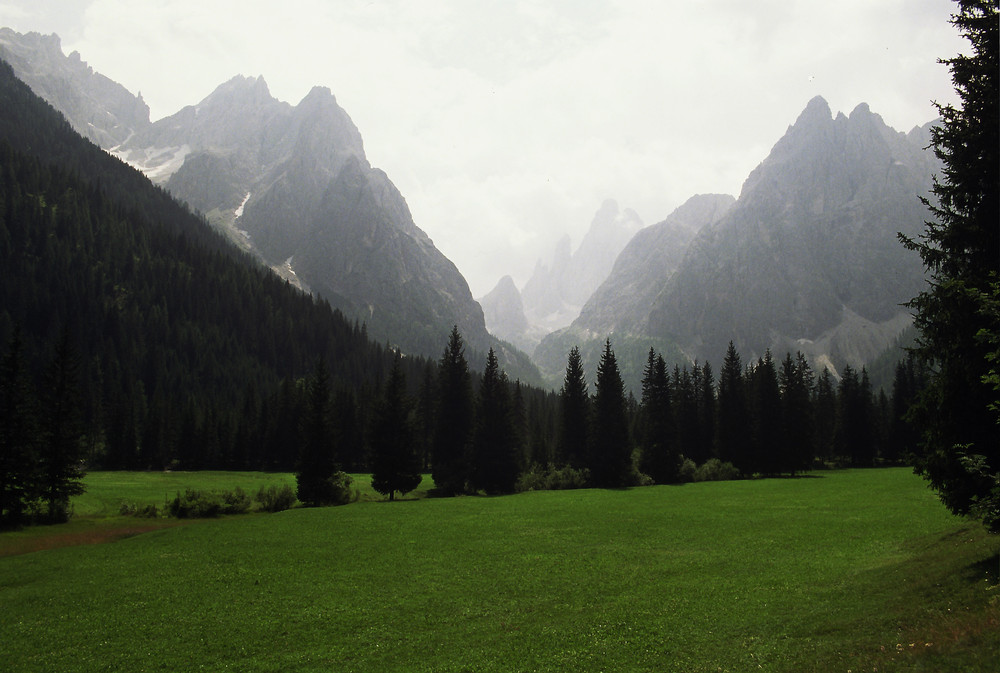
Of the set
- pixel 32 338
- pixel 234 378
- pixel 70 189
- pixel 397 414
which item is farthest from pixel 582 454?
pixel 70 189

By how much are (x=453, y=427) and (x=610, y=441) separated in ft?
76.5

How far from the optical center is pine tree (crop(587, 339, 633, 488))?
3145 inches

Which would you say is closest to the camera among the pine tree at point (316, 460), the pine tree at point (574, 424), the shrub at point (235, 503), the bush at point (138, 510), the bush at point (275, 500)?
the bush at point (138, 510)

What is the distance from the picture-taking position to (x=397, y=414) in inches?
2680


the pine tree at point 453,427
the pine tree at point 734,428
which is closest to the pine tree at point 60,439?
the pine tree at point 453,427

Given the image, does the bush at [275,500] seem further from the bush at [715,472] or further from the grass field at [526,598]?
the bush at [715,472]

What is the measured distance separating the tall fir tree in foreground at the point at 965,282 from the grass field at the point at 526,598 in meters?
3.08

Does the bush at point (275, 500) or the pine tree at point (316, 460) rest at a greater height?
the pine tree at point (316, 460)

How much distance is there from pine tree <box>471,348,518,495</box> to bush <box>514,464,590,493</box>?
16.5ft

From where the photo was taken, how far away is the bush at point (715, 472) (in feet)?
286

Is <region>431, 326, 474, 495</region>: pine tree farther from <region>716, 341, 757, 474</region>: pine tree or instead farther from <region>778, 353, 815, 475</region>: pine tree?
<region>778, 353, 815, 475</region>: pine tree

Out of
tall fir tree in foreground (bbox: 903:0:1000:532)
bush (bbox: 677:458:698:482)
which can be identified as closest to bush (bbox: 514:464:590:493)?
bush (bbox: 677:458:698:482)

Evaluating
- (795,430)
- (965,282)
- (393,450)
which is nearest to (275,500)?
(393,450)

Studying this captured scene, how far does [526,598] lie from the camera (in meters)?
23.1
